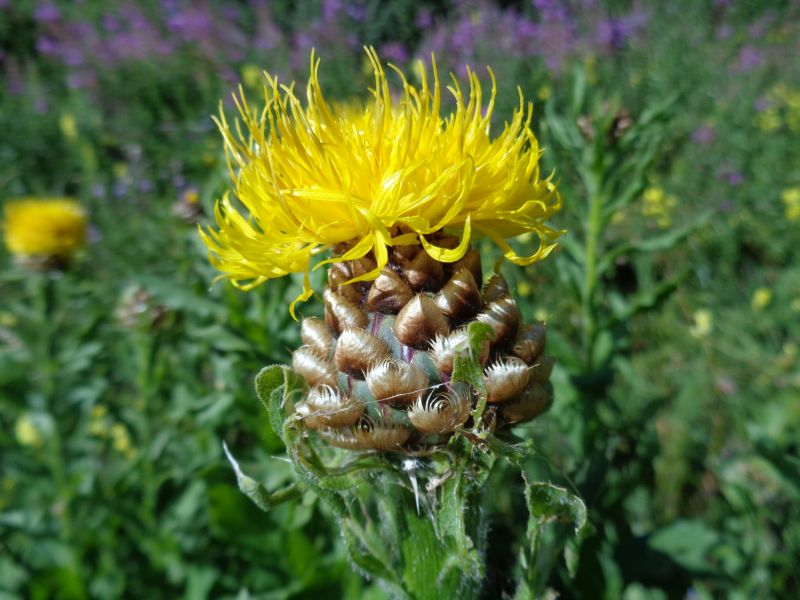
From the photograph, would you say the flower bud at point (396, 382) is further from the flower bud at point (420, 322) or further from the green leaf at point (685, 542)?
the green leaf at point (685, 542)

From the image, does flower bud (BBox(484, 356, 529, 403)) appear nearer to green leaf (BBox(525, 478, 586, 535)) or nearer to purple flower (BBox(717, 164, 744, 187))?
green leaf (BBox(525, 478, 586, 535))

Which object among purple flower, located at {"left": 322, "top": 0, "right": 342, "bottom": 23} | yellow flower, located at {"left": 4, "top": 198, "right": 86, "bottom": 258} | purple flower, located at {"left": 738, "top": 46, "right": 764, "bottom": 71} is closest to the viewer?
yellow flower, located at {"left": 4, "top": 198, "right": 86, "bottom": 258}

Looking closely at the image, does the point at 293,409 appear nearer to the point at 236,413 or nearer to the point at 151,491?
the point at 236,413

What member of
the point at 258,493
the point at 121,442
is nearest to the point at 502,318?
the point at 258,493

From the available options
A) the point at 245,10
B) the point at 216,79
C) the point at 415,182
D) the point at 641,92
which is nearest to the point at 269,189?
the point at 415,182

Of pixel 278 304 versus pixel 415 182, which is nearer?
pixel 415 182

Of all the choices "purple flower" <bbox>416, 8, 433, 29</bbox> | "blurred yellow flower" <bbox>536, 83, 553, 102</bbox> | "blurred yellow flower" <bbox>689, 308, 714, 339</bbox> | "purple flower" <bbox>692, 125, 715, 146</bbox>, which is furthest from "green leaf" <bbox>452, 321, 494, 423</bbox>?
"purple flower" <bbox>692, 125, 715, 146</bbox>
